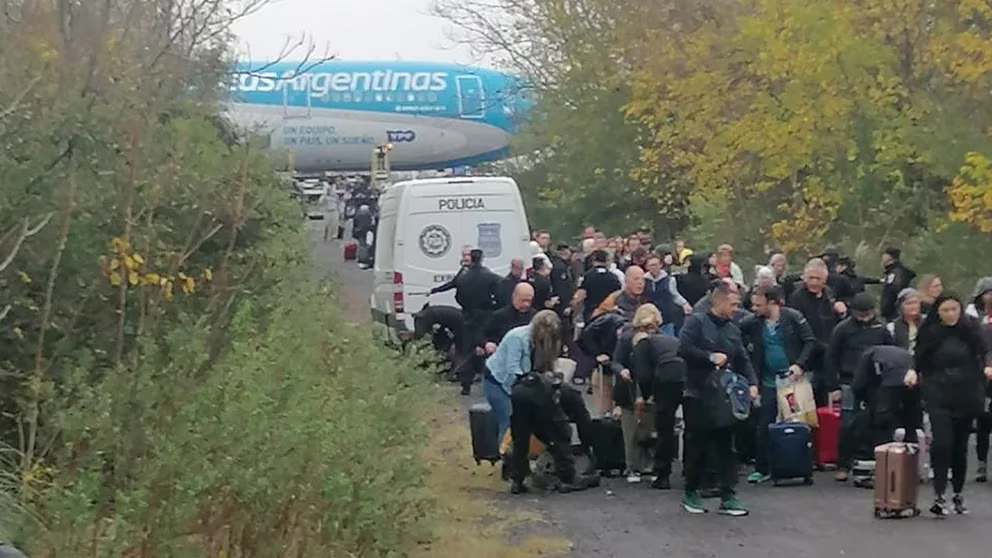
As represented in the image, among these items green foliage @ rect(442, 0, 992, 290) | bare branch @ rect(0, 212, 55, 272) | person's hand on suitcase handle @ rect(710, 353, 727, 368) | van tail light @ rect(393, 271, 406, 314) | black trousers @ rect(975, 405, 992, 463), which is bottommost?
black trousers @ rect(975, 405, 992, 463)

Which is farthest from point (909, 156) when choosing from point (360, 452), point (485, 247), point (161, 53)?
point (360, 452)

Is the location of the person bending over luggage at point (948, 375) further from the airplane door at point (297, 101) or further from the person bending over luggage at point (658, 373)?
the airplane door at point (297, 101)

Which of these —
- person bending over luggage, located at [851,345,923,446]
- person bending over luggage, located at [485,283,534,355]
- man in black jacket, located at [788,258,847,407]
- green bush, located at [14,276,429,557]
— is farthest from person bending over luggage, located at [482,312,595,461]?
green bush, located at [14,276,429,557]

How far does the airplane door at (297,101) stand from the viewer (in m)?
50.1

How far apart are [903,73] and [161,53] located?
58.8ft

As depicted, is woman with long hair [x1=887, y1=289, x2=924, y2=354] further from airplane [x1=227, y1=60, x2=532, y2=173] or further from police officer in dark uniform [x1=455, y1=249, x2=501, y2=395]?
airplane [x1=227, y1=60, x2=532, y2=173]

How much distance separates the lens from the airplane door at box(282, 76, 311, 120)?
1972 inches

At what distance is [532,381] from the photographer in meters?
13.8

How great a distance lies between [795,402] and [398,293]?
9.45 metres

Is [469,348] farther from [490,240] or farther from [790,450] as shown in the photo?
[790,450]

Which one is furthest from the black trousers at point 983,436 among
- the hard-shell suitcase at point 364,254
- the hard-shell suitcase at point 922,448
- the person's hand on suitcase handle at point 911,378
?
the hard-shell suitcase at point 364,254

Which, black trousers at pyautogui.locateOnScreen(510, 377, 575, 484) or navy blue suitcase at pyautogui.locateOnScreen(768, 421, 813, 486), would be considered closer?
black trousers at pyautogui.locateOnScreen(510, 377, 575, 484)

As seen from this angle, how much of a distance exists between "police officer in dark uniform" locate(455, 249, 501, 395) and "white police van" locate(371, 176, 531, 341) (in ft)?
5.98

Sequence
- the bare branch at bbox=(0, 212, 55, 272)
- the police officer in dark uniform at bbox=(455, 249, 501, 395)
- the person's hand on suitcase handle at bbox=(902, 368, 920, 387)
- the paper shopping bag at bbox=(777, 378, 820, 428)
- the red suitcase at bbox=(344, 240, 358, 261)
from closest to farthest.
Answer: the bare branch at bbox=(0, 212, 55, 272) → the person's hand on suitcase handle at bbox=(902, 368, 920, 387) → the paper shopping bag at bbox=(777, 378, 820, 428) → the police officer in dark uniform at bbox=(455, 249, 501, 395) → the red suitcase at bbox=(344, 240, 358, 261)
